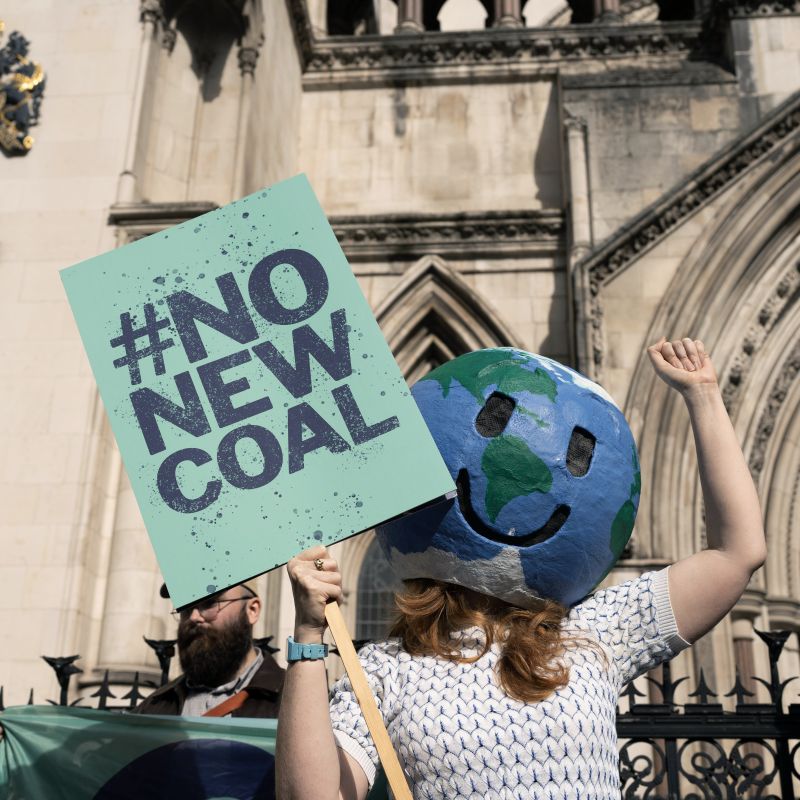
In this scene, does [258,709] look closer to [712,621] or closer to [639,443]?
[712,621]

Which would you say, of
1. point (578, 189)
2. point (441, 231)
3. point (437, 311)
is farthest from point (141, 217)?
point (578, 189)

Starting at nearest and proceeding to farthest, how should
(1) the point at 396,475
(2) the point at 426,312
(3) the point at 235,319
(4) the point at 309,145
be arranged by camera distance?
(1) the point at 396,475
(3) the point at 235,319
(2) the point at 426,312
(4) the point at 309,145

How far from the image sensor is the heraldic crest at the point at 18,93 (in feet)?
27.8

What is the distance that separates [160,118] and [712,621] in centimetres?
814

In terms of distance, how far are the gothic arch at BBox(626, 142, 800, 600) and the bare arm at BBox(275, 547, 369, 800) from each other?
709cm

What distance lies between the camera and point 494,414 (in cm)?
210

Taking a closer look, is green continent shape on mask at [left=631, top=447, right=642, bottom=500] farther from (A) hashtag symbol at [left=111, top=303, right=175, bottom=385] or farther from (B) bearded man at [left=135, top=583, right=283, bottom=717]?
(B) bearded man at [left=135, top=583, right=283, bottom=717]

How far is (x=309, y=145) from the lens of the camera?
1185cm

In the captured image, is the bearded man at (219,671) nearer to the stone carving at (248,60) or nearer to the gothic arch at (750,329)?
the gothic arch at (750,329)

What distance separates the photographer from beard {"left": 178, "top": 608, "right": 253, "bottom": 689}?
359cm

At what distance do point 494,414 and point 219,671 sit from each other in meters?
1.99

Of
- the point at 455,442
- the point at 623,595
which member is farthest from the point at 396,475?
the point at 623,595

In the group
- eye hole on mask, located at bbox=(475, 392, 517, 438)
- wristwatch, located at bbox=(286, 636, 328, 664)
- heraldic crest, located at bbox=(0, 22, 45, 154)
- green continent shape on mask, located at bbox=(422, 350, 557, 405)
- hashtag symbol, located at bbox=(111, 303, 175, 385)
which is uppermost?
heraldic crest, located at bbox=(0, 22, 45, 154)

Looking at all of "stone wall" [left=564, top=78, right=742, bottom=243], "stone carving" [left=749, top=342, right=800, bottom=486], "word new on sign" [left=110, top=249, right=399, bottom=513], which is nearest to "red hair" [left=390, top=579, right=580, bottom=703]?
"word new on sign" [left=110, top=249, right=399, bottom=513]
